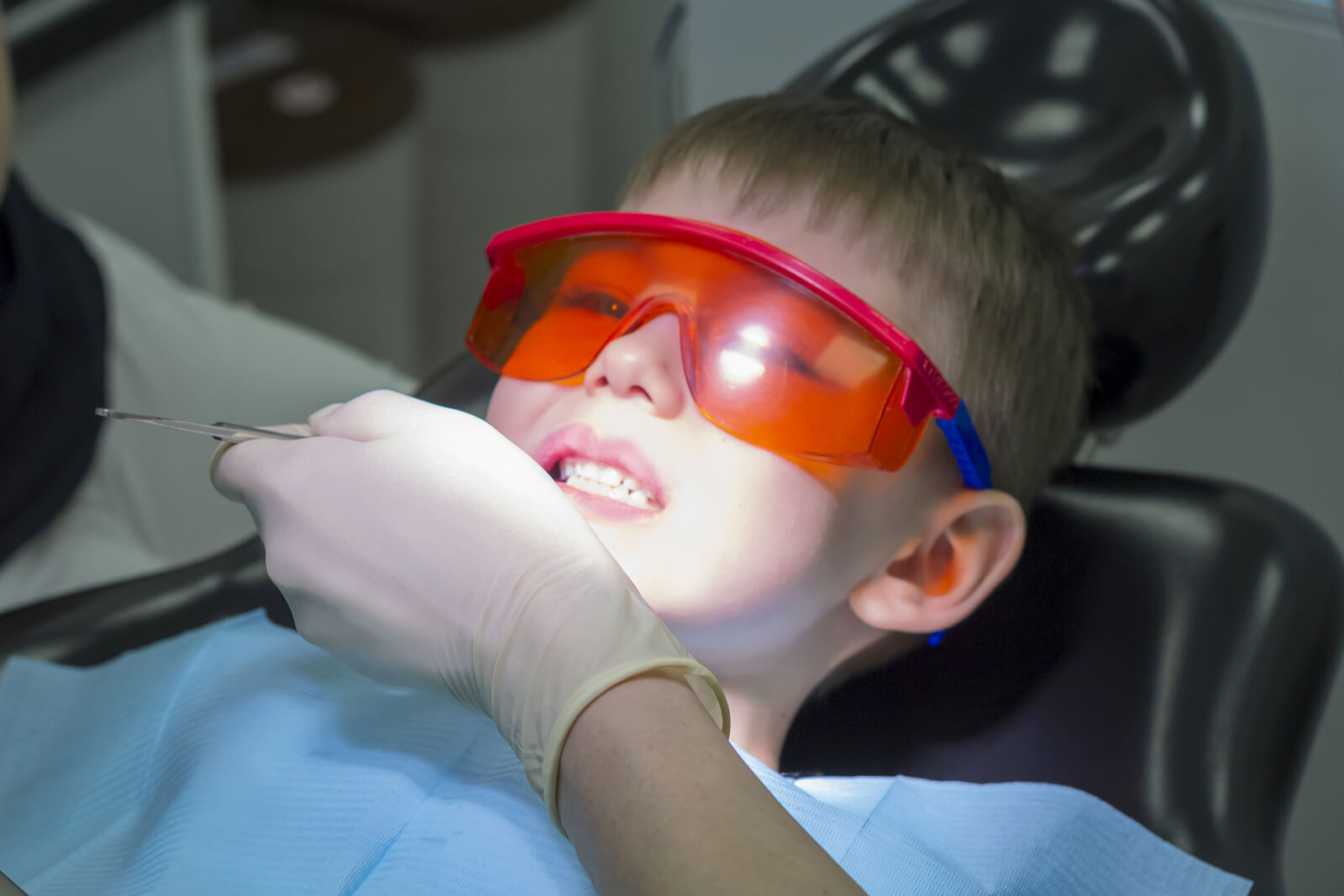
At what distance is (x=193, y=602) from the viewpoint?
1.16 m

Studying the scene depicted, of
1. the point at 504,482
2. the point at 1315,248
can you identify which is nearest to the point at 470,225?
the point at 1315,248

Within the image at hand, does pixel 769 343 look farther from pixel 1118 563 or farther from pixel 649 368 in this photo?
pixel 1118 563

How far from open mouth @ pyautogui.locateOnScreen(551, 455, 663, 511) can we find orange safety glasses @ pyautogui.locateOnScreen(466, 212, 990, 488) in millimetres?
70

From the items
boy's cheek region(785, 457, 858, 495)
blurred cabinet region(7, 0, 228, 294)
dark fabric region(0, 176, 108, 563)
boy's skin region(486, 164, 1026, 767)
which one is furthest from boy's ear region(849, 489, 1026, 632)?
blurred cabinet region(7, 0, 228, 294)

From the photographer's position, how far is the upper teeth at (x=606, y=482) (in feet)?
2.86

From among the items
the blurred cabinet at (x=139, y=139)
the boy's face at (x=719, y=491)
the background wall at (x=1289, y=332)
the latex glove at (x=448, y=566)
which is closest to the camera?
the latex glove at (x=448, y=566)

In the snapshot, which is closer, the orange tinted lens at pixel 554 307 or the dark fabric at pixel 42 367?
the orange tinted lens at pixel 554 307

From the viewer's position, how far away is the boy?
667 mm

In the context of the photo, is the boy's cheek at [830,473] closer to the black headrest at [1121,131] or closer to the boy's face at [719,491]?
the boy's face at [719,491]

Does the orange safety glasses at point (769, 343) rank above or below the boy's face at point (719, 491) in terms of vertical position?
above

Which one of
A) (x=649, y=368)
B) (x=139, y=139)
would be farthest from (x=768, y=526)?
(x=139, y=139)

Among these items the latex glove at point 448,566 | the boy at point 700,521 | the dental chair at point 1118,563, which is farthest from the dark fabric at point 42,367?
the latex glove at point 448,566

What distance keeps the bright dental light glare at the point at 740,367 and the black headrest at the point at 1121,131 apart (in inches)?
17.7

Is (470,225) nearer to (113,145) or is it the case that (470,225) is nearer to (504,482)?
(113,145)
